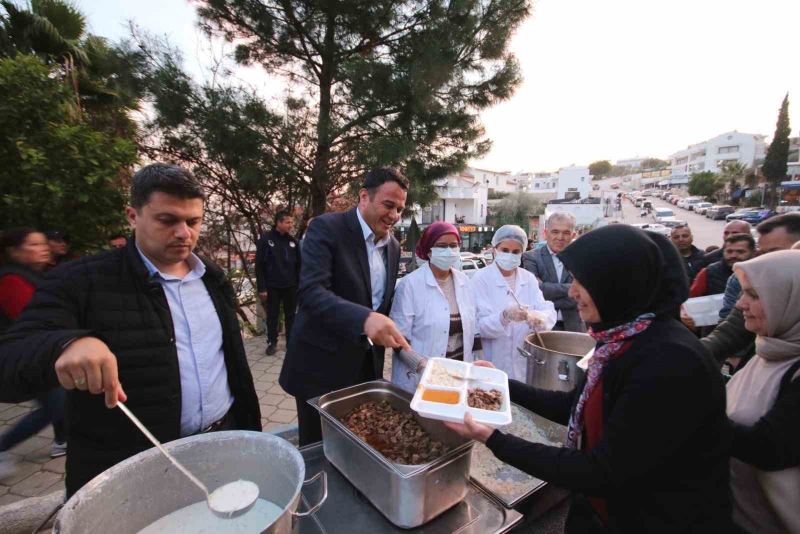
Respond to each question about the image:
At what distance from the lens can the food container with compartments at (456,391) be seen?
1244 millimetres

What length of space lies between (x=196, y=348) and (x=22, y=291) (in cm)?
261

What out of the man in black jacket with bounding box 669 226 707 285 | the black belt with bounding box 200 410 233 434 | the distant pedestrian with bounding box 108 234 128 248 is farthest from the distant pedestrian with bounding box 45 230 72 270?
the man in black jacket with bounding box 669 226 707 285

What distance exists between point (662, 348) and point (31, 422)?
14.7ft

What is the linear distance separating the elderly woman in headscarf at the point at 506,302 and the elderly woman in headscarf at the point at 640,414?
5.19 feet

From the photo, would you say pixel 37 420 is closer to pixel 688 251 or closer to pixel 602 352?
pixel 602 352

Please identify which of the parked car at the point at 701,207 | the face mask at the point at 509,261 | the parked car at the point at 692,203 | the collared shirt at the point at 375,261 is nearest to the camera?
the collared shirt at the point at 375,261

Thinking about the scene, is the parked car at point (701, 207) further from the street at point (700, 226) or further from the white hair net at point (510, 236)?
the white hair net at point (510, 236)

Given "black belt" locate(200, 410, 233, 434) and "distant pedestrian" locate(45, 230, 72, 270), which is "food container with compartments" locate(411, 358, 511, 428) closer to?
"black belt" locate(200, 410, 233, 434)

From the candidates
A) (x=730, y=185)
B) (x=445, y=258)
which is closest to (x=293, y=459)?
(x=445, y=258)

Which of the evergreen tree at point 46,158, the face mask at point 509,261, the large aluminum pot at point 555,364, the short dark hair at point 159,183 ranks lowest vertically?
the large aluminum pot at point 555,364

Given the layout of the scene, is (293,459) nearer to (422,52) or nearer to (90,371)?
(90,371)

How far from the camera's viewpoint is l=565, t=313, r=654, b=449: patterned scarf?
45.3 inches

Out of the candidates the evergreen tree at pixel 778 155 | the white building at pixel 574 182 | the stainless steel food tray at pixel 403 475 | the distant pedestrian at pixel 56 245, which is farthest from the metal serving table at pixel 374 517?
the white building at pixel 574 182

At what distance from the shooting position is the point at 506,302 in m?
3.00
